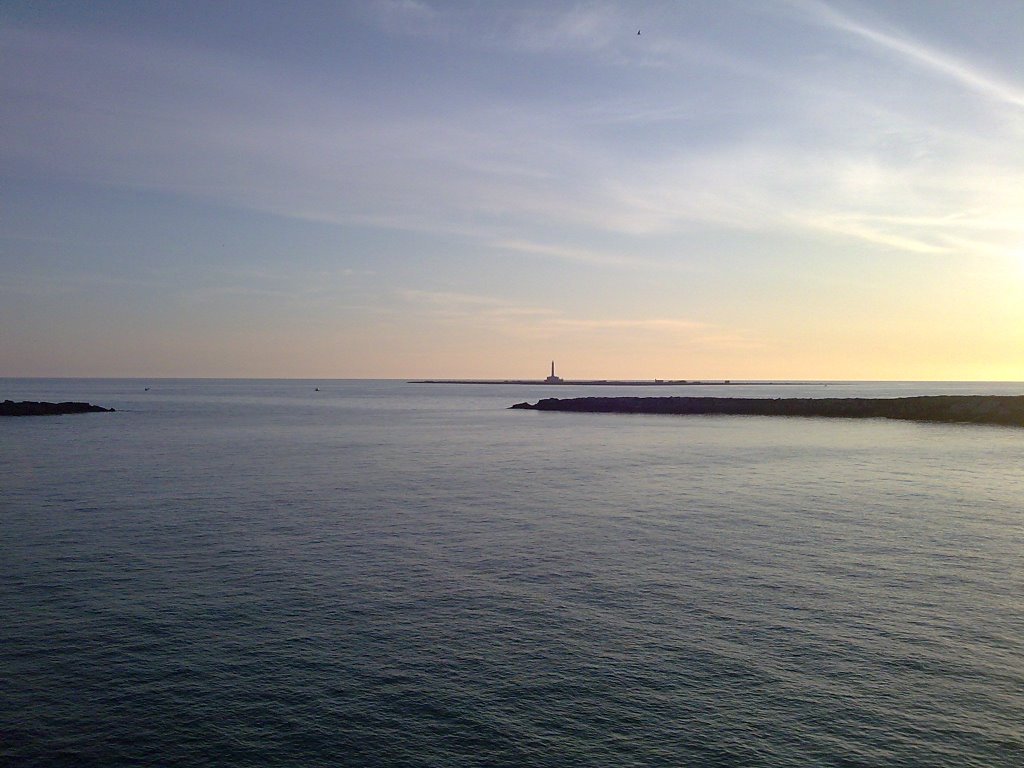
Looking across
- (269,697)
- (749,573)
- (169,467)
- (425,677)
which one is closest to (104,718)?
(269,697)

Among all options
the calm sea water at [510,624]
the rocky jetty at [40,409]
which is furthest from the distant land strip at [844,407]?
the rocky jetty at [40,409]

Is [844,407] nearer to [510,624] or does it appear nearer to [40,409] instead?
[510,624]

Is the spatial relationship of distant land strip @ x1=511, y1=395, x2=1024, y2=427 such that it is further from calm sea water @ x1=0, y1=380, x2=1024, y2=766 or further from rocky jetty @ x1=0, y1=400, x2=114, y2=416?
rocky jetty @ x1=0, y1=400, x2=114, y2=416

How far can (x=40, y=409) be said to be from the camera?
129875 mm

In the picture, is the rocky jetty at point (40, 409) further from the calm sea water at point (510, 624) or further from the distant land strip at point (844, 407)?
the calm sea water at point (510, 624)

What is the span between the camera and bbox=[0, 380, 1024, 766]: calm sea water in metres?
14.7

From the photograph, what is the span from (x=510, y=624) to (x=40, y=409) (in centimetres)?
13971

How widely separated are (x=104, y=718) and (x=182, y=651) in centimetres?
347

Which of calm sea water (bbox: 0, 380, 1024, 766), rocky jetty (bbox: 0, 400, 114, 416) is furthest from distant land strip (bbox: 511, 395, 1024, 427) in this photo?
rocky jetty (bbox: 0, 400, 114, 416)

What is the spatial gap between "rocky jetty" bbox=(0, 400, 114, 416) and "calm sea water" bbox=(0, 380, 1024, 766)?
3806 inches

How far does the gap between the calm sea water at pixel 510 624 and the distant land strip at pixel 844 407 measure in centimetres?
8153

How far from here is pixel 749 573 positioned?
25891 mm

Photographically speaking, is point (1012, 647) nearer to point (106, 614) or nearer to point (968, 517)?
point (968, 517)

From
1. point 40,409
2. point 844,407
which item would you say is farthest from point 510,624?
point 40,409
